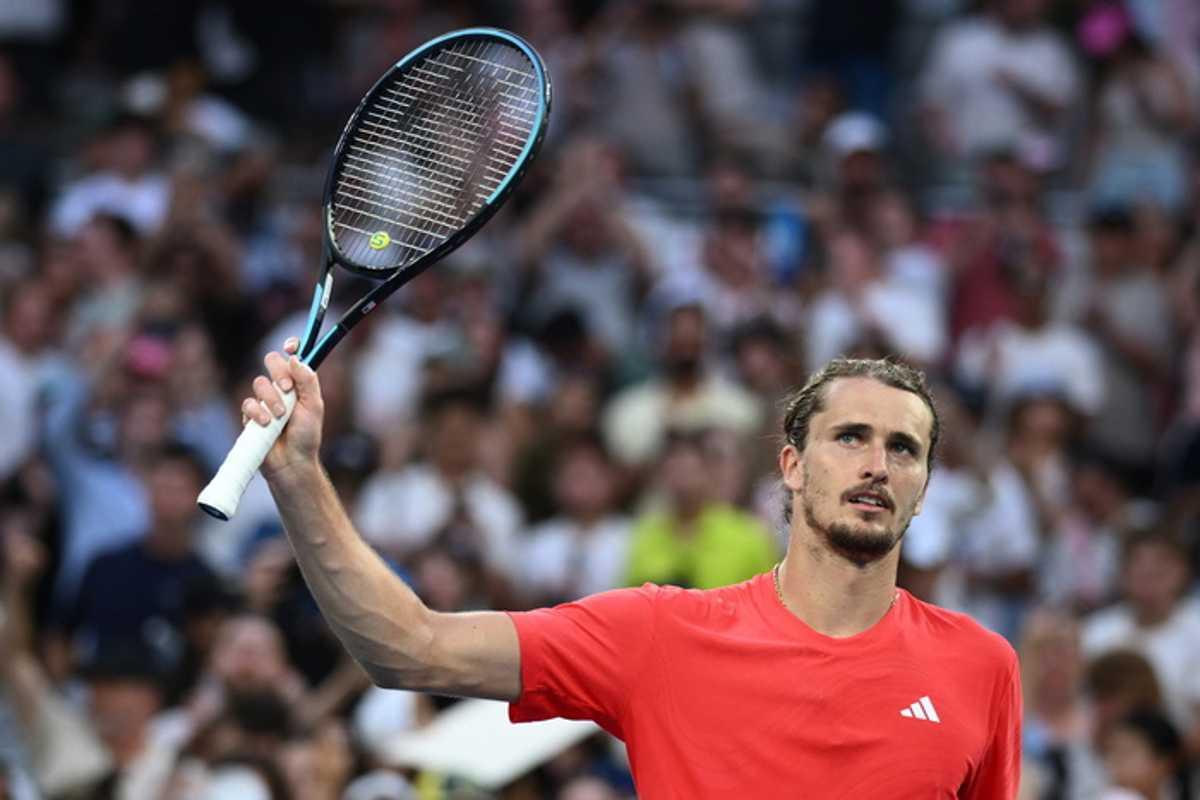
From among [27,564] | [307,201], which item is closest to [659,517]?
[27,564]

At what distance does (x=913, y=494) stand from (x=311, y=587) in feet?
4.09

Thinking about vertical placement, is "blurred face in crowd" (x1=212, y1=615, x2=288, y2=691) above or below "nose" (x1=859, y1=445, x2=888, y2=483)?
below

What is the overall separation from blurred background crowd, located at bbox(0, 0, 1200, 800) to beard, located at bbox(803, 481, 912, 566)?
10.3 ft

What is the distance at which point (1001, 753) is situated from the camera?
15.8ft

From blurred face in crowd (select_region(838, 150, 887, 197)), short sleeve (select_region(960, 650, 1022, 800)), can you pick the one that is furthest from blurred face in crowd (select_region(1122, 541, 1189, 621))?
short sleeve (select_region(960, 650, 1022, 800))

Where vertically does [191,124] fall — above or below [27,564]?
above

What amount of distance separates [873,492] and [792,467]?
0.94 feet

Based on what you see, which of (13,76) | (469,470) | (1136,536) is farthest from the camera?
(13,76)

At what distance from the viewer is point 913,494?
478 cm

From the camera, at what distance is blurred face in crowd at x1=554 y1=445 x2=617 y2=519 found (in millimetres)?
10266

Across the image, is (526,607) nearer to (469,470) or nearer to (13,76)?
(469,470)

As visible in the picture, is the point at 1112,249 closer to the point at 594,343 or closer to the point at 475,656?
the point at 594,343

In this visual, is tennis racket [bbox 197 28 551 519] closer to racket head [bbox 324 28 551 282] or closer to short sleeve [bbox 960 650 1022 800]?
racket head [bbox 324 28 551 282]

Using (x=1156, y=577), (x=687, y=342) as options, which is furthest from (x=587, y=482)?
(x=1156, y=577)
